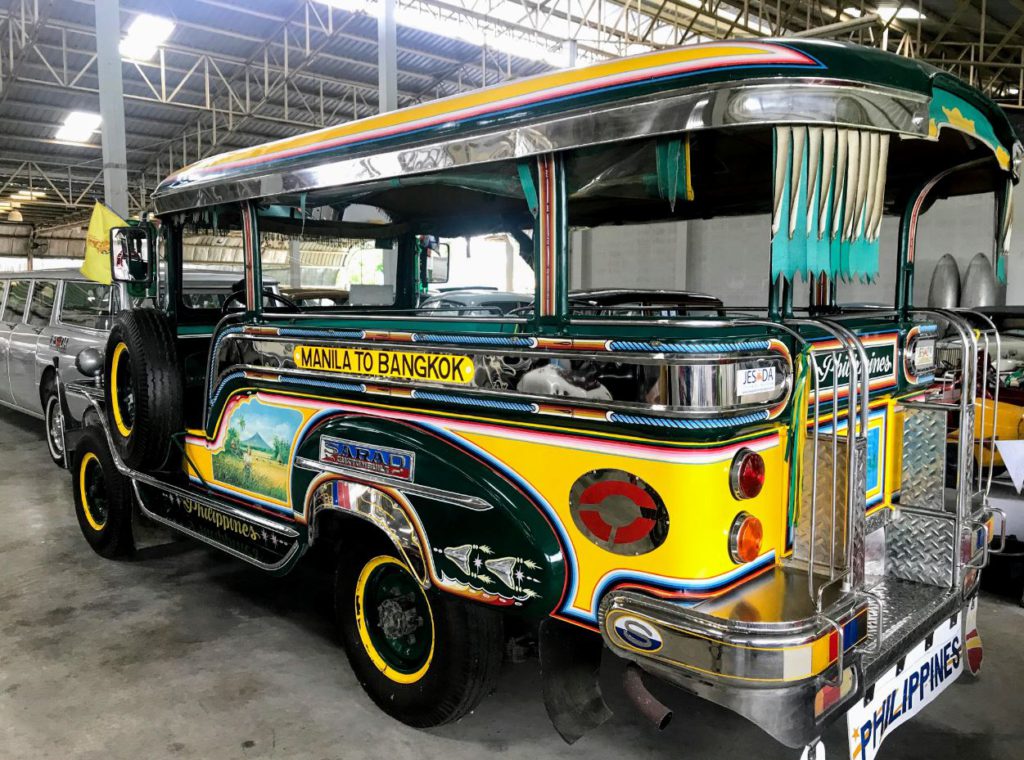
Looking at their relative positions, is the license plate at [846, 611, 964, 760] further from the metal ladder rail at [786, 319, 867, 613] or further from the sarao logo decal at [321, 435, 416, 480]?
the sarao logo decal at [321, 435, 416, 480]

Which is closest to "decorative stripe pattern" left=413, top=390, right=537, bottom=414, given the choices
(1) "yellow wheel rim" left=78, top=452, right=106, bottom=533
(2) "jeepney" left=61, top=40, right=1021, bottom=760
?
(2) "jeepney" left=61, top=40, right=1021, bottom=760

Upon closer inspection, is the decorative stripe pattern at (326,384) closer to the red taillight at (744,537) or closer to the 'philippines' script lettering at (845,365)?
the red taillight at (744,537)

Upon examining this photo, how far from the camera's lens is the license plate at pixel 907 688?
225 cm

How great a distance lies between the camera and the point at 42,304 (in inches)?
316

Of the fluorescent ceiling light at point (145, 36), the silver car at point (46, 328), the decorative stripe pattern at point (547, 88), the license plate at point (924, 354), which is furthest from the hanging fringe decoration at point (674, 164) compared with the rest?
the fluorescent ceiling light at point (145, 36)

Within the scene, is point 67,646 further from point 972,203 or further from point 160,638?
point 972,203

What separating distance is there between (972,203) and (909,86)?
12757 mm

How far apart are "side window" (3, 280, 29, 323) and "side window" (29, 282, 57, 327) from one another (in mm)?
275

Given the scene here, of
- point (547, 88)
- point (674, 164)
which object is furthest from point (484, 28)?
point (674, 164)

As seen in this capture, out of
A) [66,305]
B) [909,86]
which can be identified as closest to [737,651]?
[909,86]

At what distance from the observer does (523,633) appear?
288 cm

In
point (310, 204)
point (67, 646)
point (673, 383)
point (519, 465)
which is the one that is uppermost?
point (310, 204)

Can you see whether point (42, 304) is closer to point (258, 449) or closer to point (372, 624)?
point (258, 449)

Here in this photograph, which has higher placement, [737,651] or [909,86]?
[909,86]
